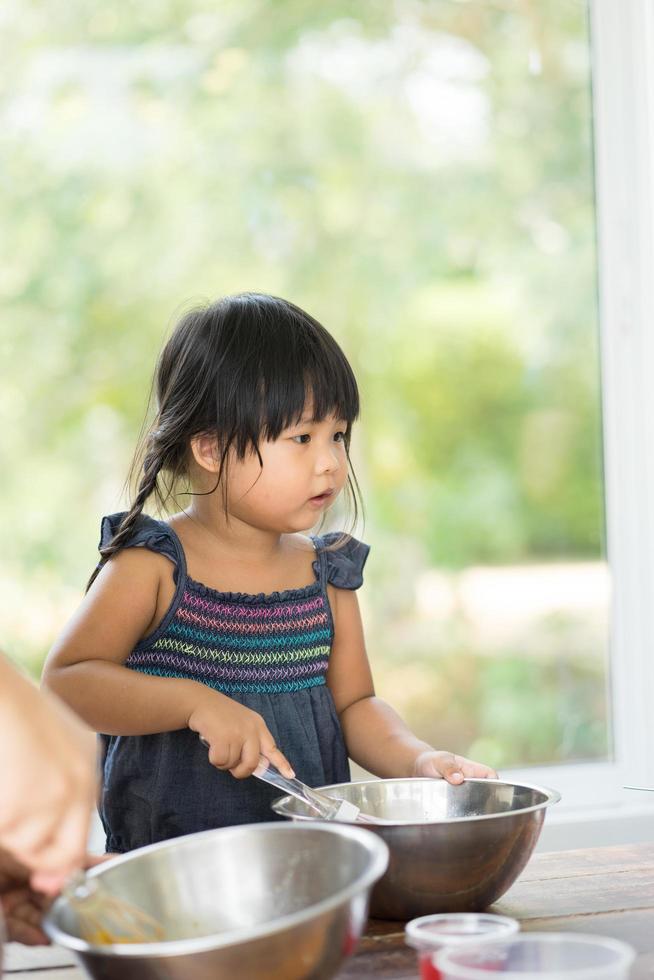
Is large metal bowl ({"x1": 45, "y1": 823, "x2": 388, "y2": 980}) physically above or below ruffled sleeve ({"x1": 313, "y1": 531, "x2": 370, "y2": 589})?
below

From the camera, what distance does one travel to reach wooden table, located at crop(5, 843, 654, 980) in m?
0.86

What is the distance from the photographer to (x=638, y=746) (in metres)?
2.30

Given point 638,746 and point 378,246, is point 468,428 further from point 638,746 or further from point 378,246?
point 638,746

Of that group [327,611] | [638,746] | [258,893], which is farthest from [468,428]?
[258,893]

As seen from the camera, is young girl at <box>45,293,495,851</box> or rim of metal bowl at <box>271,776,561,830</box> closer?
rim of metal bowl at <box>271,776,561,830</box>

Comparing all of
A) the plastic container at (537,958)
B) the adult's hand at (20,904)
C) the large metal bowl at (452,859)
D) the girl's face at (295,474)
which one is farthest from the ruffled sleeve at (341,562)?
the plastic container at (537,958)

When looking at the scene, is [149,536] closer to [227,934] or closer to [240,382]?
[240,382]

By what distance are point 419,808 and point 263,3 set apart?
1718 mm

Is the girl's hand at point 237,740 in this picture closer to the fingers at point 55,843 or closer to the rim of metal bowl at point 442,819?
the rim of metal bowl at point 442,819

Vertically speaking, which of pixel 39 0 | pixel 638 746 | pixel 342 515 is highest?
pixel 39 0

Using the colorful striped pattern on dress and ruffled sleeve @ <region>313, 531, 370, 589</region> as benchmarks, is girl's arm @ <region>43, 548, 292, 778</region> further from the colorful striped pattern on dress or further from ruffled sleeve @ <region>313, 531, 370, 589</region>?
ruffled sleeve @ <region>313, 531, 370, 589</region>

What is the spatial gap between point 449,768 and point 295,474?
40cm

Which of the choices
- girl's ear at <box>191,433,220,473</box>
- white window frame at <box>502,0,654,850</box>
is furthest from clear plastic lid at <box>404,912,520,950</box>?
white window frame at <box>502,0,654,850</box>

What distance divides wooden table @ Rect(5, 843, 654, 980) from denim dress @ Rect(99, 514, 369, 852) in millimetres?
370
